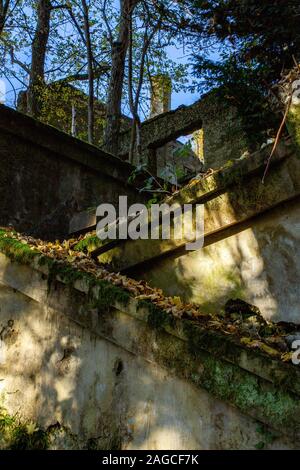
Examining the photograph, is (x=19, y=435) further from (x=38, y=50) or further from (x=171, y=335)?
(x=38, y=50)

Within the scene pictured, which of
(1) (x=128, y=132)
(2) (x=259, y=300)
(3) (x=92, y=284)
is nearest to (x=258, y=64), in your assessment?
(2) (x=259, y=300)

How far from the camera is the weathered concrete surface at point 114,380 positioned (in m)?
2.69

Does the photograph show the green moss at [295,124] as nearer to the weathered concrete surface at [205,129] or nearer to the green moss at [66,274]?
the green moss at [66,274]

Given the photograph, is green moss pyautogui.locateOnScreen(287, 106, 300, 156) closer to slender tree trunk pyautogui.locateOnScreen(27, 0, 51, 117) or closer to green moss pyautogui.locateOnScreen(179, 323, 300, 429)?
green moss pyautogui.locateOnScreen(179, 323, 300, 429)

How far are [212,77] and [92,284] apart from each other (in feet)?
31.7

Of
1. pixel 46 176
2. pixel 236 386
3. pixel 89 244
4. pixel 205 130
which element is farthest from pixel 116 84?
pixel 236 386

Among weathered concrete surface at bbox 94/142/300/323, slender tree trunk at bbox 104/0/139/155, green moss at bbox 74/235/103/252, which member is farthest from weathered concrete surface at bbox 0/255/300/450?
slender tree trunk at bbox 104/0/139/155

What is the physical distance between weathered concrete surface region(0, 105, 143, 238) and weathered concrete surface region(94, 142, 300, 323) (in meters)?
2.28

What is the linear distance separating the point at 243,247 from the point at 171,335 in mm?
1504

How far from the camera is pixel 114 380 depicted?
3.24m

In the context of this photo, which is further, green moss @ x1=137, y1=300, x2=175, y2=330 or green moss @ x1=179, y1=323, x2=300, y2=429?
green moss @ x1=137, y1=300, x2=175, y2=330

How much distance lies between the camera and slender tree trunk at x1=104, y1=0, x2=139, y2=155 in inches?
424

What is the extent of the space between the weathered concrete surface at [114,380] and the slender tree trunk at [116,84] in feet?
23.5

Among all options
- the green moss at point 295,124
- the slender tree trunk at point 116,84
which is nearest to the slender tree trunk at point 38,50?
the slender tree trunk at point 116,84
